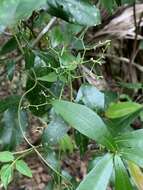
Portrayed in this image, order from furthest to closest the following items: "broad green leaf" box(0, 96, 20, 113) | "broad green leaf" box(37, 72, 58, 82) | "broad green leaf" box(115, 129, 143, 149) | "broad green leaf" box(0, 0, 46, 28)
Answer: "broad green leaf" box(0, 96, 20, 113)
"broad green leaf" box(37, 72, 58, 82)
"broad green leaf" box(115, 129, 143, 149)
"broad green leaf" box(0, 0, 46, 28)

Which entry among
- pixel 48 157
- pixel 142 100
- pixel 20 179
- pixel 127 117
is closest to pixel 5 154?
pixel 48 157

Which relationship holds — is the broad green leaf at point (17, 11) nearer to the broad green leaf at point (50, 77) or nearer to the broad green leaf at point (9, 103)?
the broad green leaf at point (50, 77)

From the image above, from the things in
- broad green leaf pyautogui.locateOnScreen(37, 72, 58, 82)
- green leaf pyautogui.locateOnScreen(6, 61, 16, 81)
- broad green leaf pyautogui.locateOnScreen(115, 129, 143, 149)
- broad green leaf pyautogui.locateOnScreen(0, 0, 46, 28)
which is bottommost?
broad green leaf pyautogui.locateOnScreen(115, 129, 143, 149)

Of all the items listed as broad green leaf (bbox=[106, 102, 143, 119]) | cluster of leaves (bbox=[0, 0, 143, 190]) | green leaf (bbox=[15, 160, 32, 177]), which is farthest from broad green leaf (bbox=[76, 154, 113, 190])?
broad green leaf (bbox=[106, 102, 143, 119])

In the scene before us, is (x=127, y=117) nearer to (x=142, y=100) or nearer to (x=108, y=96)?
(x=108, y=96)

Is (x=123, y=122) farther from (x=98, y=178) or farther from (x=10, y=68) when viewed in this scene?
(x=98, y=178)

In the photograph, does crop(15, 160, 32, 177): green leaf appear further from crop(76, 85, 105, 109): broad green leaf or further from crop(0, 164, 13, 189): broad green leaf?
crop(76, 85, 105, 109): broad green leaf

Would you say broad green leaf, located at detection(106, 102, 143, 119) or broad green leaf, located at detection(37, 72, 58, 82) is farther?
broad green leaf, located at detection(106, 102, 143, 119)

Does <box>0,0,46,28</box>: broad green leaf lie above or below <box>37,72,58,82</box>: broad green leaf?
above
